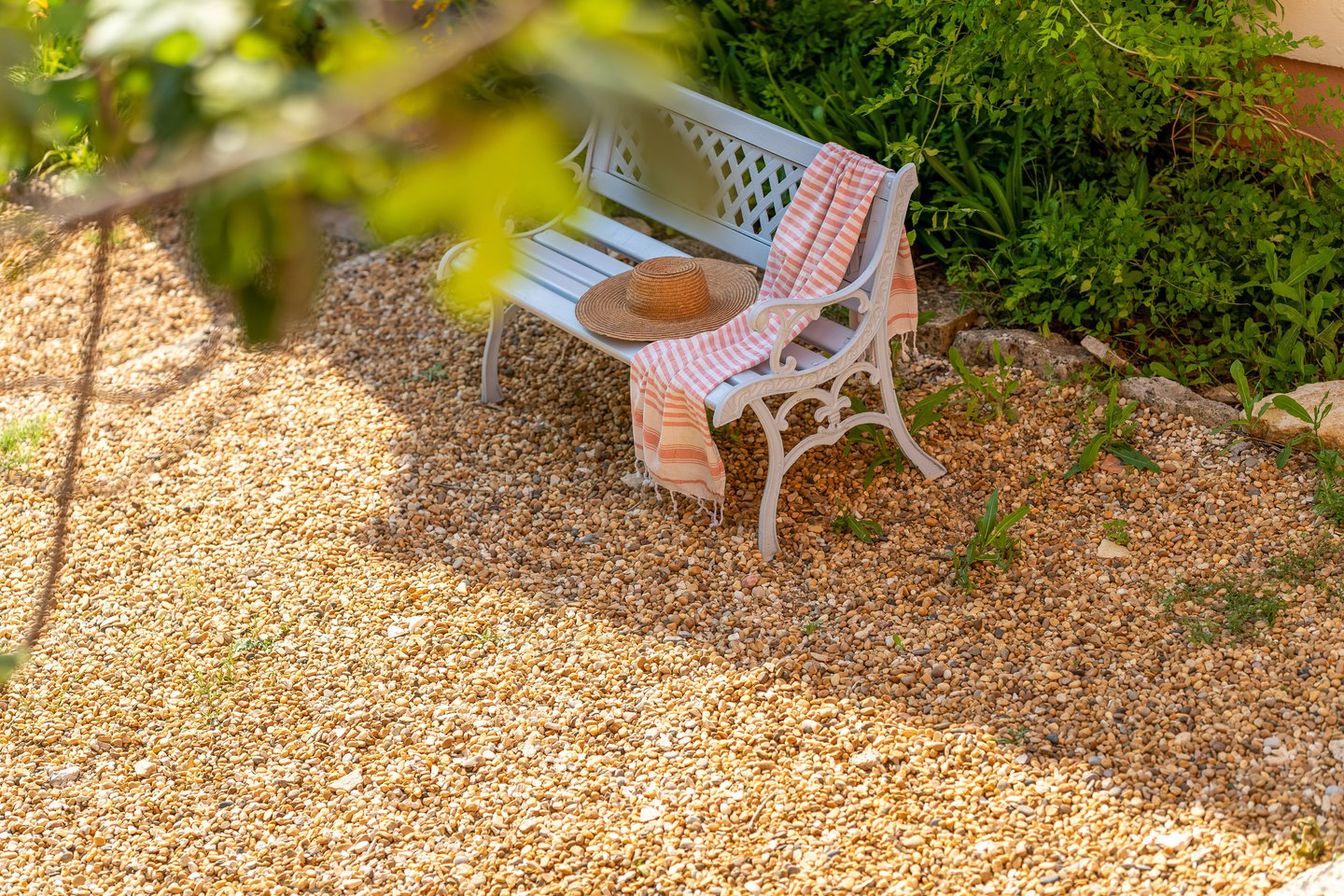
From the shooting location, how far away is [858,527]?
133 inches

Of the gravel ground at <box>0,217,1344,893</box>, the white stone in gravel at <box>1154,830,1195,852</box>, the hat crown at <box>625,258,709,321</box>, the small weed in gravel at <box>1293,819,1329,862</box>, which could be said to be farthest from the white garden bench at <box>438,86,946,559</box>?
the small weed in gravel at <box>1293,819,1329,862</box>

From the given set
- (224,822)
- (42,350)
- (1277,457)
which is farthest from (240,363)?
(1277,457)

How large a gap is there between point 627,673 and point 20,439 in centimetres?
268

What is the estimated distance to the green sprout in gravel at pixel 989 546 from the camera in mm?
3219

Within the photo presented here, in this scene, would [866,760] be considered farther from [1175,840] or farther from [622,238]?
[622,238]

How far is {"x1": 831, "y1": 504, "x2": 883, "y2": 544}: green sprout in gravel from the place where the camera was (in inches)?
133

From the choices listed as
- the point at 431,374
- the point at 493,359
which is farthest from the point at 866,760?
the point at 431,374

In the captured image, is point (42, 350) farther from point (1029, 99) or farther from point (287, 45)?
point (287, 45)

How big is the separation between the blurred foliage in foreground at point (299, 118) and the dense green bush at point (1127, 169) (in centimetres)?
323

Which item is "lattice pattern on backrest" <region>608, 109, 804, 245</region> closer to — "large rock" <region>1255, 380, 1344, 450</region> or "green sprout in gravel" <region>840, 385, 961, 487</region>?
"green sprout in gravel" <region>840, 385, 961, 487</region>

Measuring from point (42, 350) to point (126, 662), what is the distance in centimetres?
225

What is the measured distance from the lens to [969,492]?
11.6 feet

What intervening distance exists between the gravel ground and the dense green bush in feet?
A: 1.45

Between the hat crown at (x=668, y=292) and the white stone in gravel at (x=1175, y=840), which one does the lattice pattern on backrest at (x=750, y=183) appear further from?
the white stone in gravel at (x=1175, y=840)
